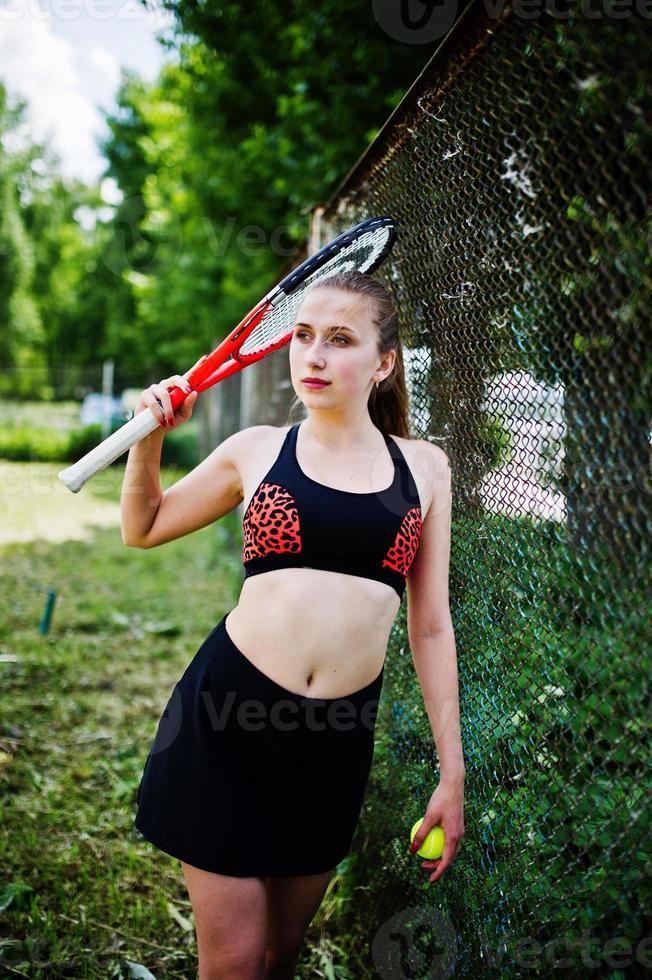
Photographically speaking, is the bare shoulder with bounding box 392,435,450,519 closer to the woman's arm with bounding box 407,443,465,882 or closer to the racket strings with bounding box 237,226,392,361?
the woman's arm with bounding box 407,443,465,882

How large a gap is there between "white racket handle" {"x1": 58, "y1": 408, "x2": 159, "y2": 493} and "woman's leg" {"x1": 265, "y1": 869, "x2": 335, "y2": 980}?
111 cm

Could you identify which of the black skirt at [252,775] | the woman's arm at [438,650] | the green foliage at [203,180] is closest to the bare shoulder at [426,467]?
the woman's arm at [438,650]

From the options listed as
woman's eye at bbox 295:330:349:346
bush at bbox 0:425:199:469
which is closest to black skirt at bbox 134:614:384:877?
woman's eye at bbox 295:330:349:346

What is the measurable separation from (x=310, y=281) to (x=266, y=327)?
0.65ft

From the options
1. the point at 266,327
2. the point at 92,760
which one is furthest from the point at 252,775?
the point at 92,760

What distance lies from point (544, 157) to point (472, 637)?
3.92 feet

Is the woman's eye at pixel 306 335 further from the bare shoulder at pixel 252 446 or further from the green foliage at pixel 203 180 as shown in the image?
the green foliage at pixel 203 180

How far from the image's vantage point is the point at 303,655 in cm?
171

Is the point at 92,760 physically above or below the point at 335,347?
below

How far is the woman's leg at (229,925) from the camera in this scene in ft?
5.44

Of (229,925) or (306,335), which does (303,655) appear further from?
(306,335)

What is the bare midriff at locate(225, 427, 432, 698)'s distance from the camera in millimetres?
1701

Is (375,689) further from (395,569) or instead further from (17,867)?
(17,867)

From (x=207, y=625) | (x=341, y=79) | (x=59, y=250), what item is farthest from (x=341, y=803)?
(x=59, y=250)
